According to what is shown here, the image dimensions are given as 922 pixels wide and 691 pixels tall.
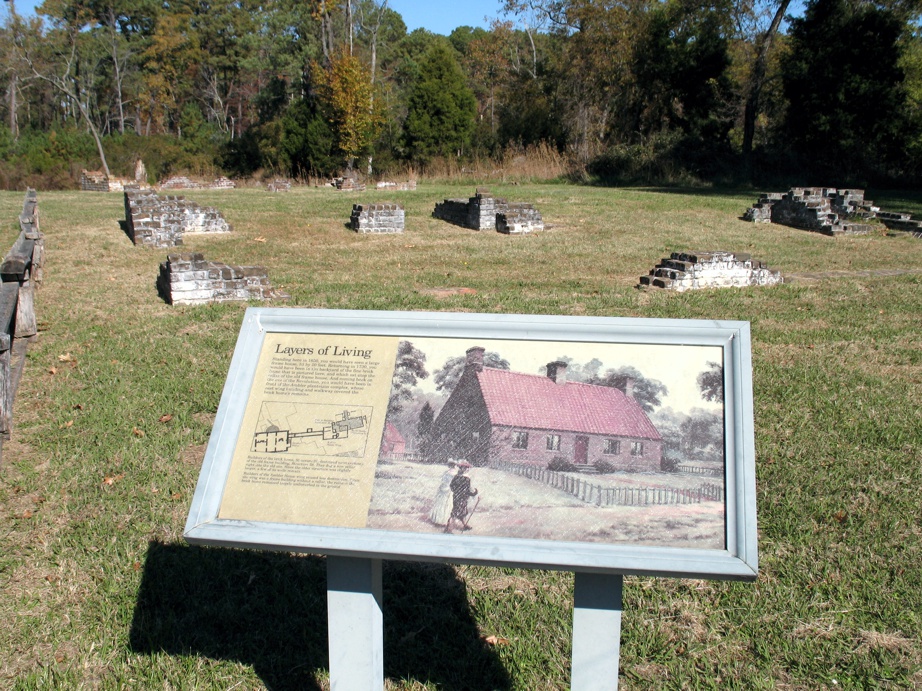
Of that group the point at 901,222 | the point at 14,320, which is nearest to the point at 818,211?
the point at 901,222

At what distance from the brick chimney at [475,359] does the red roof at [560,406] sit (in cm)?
3

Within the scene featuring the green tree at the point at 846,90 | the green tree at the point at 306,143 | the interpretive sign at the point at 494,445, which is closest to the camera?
the interpretive sign at the point at 494,445

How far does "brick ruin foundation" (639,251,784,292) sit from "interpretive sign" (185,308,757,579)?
26.6 ft

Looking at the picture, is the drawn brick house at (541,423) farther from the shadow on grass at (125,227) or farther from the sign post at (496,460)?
the shadow on grass at (125,227)

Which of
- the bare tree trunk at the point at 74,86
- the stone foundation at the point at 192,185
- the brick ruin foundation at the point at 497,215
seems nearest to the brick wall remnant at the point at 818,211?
the brick ruin foundation at the point at 497,215

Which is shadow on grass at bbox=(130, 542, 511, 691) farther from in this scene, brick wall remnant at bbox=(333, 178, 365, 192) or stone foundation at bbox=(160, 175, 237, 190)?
stone foundation at bbox=(160, 175, 237, 190)

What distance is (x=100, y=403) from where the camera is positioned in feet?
18.5

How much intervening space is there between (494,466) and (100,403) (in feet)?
14.1

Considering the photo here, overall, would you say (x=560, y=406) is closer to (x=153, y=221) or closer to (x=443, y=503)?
(x=443, y=503)

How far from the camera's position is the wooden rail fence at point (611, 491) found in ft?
7.31

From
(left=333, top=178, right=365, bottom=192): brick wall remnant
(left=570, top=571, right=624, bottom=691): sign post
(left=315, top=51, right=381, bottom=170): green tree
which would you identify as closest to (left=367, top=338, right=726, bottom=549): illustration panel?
(left=570, top=571, right=624, bottom=691): sign post

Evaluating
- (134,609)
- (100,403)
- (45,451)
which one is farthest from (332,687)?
(100,403)

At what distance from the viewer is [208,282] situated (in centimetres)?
916

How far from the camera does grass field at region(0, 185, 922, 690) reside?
10.2 ft
